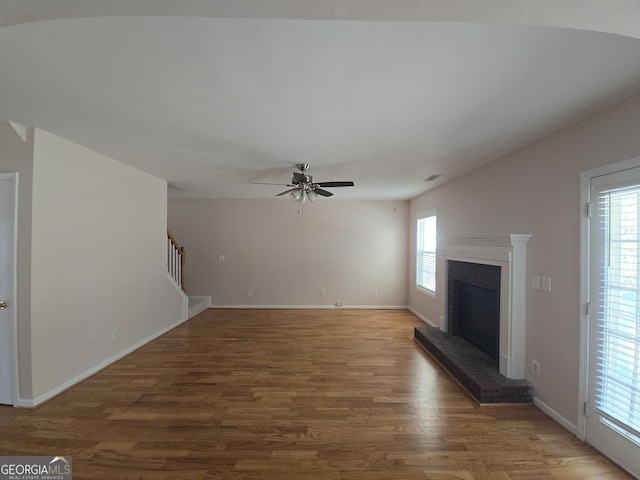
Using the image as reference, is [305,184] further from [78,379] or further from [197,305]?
[197,305]

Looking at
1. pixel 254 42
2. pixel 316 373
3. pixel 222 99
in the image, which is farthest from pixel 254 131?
pixel 316 373

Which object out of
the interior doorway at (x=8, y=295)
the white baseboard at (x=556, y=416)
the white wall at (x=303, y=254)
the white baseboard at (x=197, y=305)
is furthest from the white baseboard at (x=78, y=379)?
the white baseboard at (x=556, y=416)

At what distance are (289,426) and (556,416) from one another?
2351 mm

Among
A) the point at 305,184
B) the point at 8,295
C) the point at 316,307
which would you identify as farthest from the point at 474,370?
the point at 8,295

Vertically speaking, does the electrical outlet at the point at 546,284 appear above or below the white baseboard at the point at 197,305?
above

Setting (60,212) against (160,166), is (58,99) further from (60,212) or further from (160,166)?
(160,166)

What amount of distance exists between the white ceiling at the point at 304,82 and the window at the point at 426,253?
2.43m

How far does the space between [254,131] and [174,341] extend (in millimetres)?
3535

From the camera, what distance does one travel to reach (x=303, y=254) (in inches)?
242

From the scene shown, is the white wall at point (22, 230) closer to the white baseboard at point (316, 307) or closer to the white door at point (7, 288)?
the white door at point (7, 288)

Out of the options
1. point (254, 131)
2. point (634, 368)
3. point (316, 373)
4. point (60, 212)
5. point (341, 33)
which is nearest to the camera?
point (341, 33)

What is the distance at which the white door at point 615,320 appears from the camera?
173cm

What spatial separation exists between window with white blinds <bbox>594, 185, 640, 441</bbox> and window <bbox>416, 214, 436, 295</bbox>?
288 centimetres

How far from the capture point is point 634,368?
1.72m
